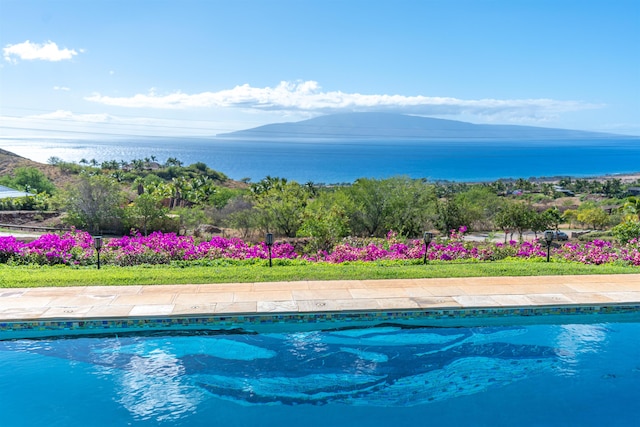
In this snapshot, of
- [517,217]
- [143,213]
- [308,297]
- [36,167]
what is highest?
[36,167]

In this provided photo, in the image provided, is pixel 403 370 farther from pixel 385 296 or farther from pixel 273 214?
Answer: pixel 273 214

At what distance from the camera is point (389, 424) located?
270 inches

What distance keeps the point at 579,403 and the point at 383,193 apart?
16.7 meters

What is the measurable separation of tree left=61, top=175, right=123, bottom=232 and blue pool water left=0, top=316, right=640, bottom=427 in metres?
19.2

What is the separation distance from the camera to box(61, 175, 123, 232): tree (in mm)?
26391

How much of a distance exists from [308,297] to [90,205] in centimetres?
2052

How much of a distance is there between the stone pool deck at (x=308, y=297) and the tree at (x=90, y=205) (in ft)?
56.7

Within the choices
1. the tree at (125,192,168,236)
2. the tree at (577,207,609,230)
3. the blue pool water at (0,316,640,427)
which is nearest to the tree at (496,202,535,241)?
the tree at (577,207,609,230)

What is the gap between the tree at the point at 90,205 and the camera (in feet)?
86.6

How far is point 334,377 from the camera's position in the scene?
26.0 ft

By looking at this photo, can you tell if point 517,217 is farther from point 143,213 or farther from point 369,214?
point 143,213

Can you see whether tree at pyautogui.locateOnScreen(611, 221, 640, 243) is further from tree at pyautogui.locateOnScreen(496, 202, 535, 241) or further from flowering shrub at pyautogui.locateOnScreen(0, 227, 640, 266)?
tree at pyautogui.locateOnScreen(496, 202, 535, 241)

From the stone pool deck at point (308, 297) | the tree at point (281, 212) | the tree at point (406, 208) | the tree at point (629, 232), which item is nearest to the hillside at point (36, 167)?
the tree at point (281, 212)

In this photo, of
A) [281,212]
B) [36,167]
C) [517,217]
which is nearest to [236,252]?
[281,212]
